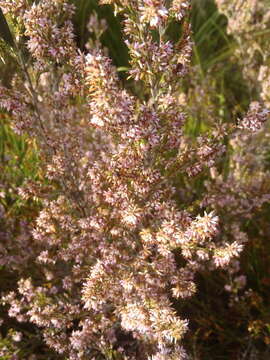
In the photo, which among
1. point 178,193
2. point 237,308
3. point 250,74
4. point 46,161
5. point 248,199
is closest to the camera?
point 46,161

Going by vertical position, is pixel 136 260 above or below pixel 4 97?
below

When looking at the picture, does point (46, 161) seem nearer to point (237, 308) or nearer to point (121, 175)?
point (121, 175)

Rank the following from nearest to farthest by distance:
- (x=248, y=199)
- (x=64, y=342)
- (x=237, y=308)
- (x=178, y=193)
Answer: (x=64, y=342)
(x=237, y=308)
(x=248, y=199)
(x=178, y=193)

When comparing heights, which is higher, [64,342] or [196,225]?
[196,225]

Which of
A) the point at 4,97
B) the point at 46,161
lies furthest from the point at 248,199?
the point at 4,97

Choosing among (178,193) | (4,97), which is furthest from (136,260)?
(178,193)

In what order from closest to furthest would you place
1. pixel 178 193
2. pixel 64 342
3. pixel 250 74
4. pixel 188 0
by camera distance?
pixel 188 0 → pixel 64 342 → pixel 178 193 → pixel 250 74

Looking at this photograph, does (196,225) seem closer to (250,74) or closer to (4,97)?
(4,97)

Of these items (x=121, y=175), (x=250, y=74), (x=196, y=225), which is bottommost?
(x=196, y=225)

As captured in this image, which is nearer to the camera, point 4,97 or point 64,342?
point 4,97
